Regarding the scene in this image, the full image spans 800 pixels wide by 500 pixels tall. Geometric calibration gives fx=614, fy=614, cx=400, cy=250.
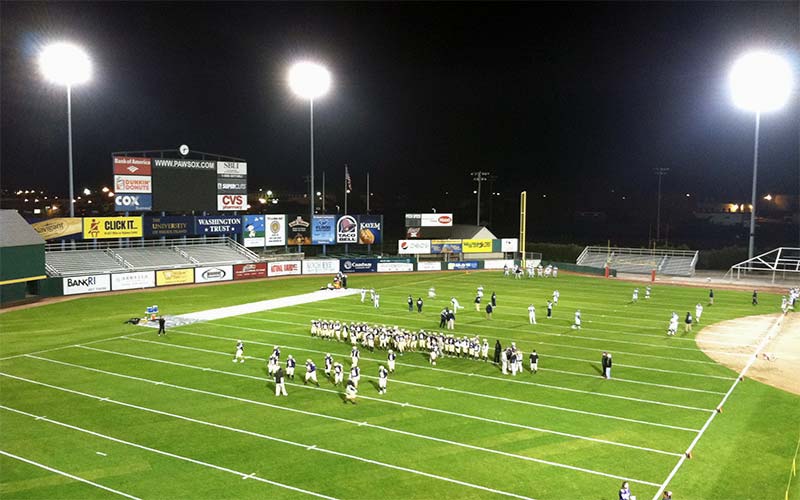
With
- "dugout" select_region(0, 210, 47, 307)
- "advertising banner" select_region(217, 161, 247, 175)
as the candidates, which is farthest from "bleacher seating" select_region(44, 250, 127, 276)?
"advertising banner" select_region(217, 161, 247, 175)

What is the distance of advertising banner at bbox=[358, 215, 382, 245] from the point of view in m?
59.3

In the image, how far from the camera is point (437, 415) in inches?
695

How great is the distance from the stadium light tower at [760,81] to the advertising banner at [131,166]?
4544 centimetres

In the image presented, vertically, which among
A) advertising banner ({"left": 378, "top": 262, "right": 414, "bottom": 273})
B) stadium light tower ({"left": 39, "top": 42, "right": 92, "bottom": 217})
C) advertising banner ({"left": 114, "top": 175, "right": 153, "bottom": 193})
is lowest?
advertising banner ({"left": 378, "top": 262, "right": 414, "bottom": 273})

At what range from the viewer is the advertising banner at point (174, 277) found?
45812mm

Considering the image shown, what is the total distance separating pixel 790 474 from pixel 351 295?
30.5 m

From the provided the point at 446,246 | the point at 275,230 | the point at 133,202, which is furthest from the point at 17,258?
the point at 446,246

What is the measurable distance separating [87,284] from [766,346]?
132 feet

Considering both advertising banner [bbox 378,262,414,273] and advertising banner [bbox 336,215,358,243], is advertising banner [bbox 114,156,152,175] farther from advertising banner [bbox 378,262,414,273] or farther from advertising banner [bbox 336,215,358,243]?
advertising banner [bbox 378,262,414,273]

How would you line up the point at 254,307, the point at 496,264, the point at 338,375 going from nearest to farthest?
1. the point at 338,375
2. the point at 254,307
3. the point at 496,264

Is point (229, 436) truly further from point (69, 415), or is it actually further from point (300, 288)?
point (300, 288)

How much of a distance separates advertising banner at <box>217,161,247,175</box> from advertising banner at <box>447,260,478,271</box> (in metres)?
21.7

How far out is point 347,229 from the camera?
192 feet

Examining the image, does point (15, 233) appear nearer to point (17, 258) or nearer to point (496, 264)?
point (17, 258)
